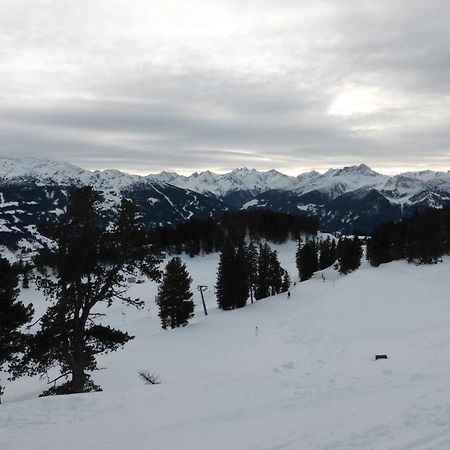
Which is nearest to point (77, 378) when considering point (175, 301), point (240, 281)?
point (175, 301)

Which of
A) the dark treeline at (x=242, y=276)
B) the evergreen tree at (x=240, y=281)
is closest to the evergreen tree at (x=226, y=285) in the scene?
the dark treeline at (x=242, y=276)

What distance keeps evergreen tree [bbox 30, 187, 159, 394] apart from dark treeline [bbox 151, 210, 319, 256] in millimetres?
101463

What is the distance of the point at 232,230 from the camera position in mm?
130875

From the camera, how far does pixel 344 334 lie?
1230 inches

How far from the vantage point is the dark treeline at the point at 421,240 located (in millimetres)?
64688

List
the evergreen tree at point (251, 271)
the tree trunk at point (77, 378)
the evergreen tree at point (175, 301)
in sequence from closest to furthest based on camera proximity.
Result: the tree trunk at point (77, 378) → the evergreen tree at point (175, 301) → the evergreen tree at point (251, 271)

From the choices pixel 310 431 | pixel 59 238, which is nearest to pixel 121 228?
pixel 59 238

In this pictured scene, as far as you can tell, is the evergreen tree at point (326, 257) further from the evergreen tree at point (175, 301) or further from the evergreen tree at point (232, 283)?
the evergreen tree at point (175, 301)

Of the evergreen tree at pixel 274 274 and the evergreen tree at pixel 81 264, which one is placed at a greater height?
the evergreen tree at pixel 81 264

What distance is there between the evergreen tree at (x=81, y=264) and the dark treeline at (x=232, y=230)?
101463mm

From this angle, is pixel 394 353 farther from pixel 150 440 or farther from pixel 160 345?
pixel 160 345

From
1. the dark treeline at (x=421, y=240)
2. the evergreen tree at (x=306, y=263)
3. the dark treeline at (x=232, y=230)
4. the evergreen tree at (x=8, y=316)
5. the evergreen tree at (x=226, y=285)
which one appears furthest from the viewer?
the dark treeline at (x=232, y=230)

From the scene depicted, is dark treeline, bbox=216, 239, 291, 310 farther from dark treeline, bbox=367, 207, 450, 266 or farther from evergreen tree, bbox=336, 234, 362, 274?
dark treeline, bbox=367, 207, 450, 266

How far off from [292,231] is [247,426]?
135 m
